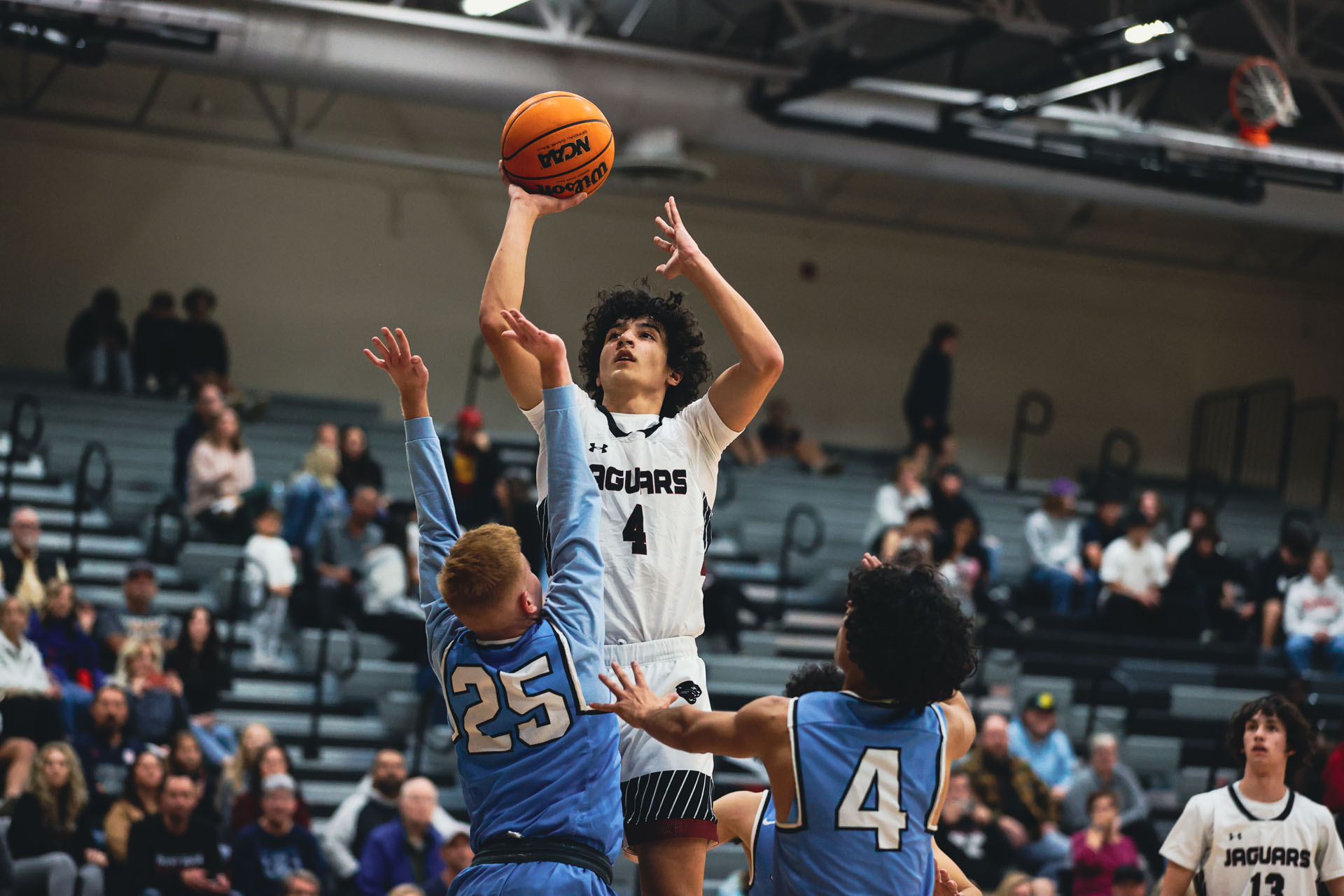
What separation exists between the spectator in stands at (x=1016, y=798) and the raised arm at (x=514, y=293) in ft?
23.7

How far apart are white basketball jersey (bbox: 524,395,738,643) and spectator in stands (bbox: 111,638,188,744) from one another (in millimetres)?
6335

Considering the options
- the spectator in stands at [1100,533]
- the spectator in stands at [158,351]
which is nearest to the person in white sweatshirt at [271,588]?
the spectator in stands at [158,351]

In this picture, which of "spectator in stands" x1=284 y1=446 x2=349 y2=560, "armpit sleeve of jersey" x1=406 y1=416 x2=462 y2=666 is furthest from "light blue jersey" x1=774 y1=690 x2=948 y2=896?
"spectator in stands" x1=284 y1=446 x2=349 y2=560

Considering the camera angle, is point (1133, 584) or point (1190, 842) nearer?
point (1190, 842)

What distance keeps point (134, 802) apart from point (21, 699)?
3.06 feet

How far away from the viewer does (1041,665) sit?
45.8 ft

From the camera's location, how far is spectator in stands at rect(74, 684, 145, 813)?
961cm

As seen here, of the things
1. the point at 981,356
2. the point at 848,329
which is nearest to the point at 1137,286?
the point at 981,356

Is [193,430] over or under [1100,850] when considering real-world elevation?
over

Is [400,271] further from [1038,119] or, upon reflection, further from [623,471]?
[623,471]

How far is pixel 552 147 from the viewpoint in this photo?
4.48m

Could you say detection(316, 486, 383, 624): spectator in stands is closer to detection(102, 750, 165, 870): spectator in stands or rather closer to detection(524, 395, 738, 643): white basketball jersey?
detection(102, 750, 165, 870): spectator in stands

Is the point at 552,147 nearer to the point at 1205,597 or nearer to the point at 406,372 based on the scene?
the point at 406,372

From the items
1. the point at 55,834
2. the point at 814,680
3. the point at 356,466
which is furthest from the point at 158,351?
the point at 814,680
